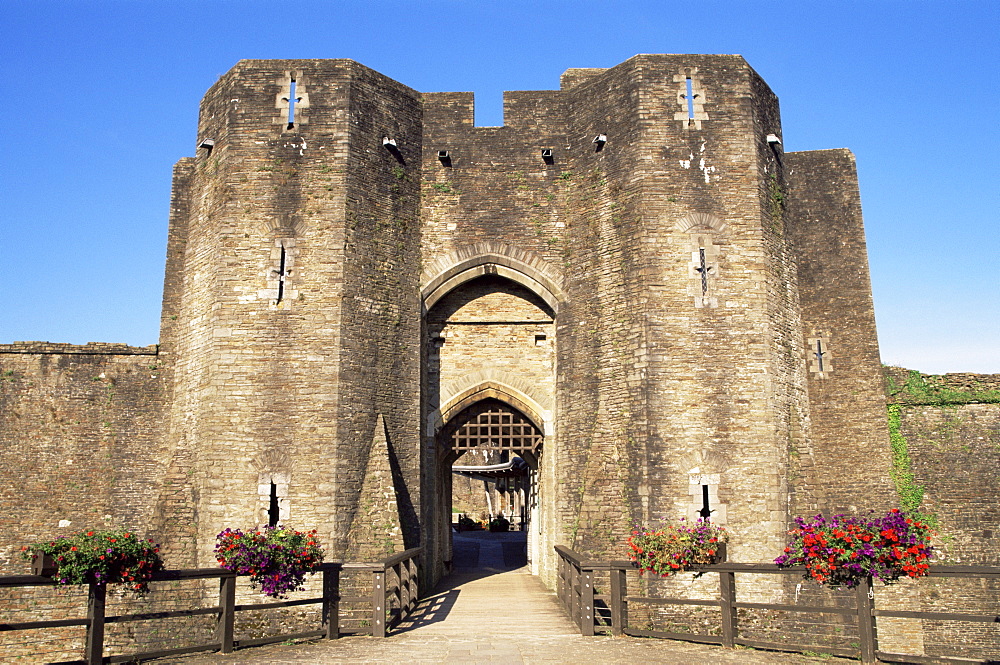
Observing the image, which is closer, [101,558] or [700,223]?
[101,558]

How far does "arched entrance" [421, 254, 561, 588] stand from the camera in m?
15.2

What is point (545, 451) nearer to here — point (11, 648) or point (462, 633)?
point (462, 633)

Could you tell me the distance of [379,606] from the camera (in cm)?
950

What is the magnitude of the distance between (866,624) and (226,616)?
20.4 ft

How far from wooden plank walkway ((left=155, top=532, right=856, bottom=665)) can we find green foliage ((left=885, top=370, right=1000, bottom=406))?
755cm

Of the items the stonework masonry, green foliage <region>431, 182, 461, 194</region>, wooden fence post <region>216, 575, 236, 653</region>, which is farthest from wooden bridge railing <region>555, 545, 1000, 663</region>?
green foliage <region>431, 182, 461, 194</region>

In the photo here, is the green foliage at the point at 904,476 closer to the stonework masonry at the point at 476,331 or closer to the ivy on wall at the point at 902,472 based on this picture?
the ivy on wall at the point at 902,472

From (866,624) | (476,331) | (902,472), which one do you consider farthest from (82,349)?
(902,472)

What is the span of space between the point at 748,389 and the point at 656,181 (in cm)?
385

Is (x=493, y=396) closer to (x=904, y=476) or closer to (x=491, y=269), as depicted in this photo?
(x=491, y=269)

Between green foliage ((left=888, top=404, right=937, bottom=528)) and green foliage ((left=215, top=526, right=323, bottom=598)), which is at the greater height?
green foliage ((left=888, top=404, right=937, bottom=528))

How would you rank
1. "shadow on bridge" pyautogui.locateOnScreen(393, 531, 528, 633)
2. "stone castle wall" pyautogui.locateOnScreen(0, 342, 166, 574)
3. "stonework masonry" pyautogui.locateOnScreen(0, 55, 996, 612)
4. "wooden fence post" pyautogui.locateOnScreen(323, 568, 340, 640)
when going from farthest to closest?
"stone castle wall" pyautogui.locateOnScreen(0, 342, 166, 574)
"stonework masonry" pyautogui.locateOnScreen(0, 55, 996, 612)
"shadow on bridge" pyautogui.locateOnScreen(393, 531, 528, 633)
"wooden fence post" pyautogui.locateOnScreen(323, 568, 340, 640)

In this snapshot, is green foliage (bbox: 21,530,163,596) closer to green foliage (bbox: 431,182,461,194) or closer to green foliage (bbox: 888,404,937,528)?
green foliage (bbox: 431,182,461,194)

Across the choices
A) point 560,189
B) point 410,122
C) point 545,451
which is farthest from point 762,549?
point 410,122
